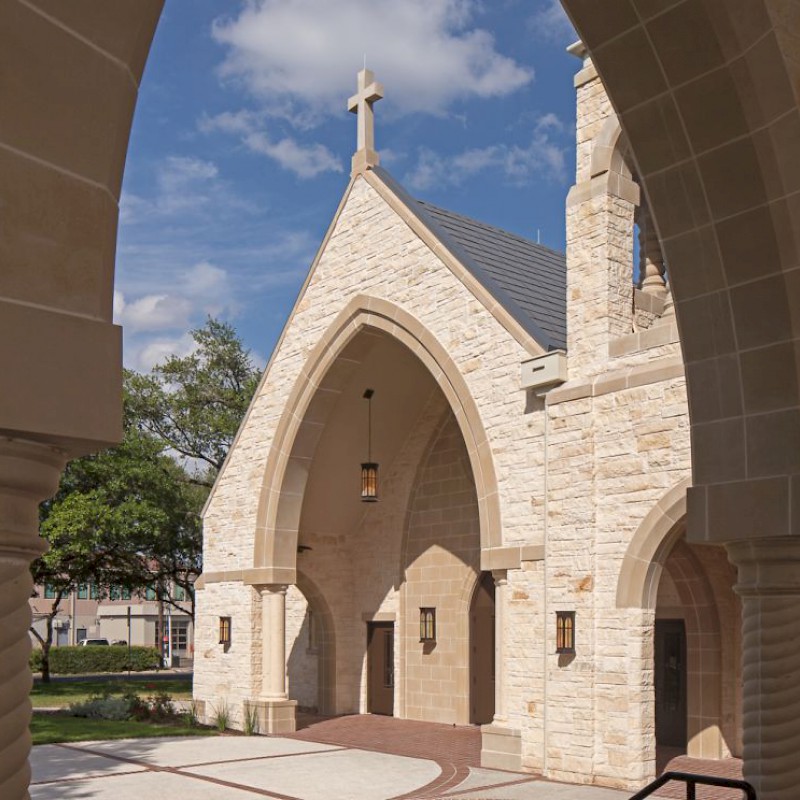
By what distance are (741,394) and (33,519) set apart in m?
3.05

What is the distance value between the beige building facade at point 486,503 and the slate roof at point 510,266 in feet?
0.22

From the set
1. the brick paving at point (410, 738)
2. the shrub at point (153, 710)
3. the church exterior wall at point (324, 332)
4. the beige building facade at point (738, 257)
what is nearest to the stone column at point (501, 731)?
the brick paving at point (410, 738)

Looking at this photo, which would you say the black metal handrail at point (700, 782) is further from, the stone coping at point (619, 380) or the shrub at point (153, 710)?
the shrub at point (153, 710)

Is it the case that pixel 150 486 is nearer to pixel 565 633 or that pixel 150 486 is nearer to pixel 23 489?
pixel 565 633

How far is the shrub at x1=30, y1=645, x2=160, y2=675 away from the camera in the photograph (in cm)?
4072

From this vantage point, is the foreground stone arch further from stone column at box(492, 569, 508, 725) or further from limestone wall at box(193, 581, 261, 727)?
stone column at box(492, 569, 508, 725)

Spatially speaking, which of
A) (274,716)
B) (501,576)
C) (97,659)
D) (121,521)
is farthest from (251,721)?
(97,659)

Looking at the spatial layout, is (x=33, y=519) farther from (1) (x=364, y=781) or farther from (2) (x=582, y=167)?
(2) (x=582, y=167)

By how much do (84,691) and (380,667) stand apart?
12.4 m

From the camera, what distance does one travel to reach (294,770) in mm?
12914

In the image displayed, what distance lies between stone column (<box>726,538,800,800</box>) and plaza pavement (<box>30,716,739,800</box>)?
23.5ft

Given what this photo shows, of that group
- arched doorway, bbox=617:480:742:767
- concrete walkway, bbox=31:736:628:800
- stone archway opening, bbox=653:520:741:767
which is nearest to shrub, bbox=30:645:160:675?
concrete walkway, bbox=31:736:628:800

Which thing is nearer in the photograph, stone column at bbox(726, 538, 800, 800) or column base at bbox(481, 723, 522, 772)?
stone column at bbox(726, 538, 800, 800)

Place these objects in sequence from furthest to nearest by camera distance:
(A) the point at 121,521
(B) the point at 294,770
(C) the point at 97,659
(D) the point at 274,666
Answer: (C) the point at 97,659 < (A) the point at 121,521 < (D) the point at 274,666 < (B) the point at 294,770
